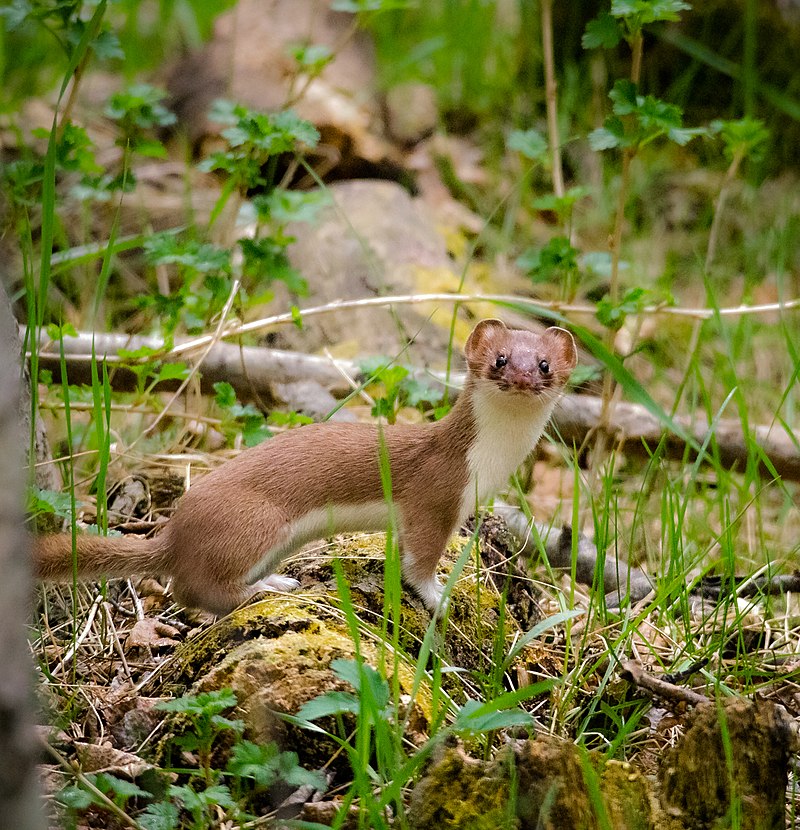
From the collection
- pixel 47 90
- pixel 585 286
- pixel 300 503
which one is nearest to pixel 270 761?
pixel 300 503

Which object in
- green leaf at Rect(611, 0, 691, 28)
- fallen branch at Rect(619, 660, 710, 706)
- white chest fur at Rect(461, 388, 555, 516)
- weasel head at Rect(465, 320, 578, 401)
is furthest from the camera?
green leaf at Rect(611, 0, 691, 28)

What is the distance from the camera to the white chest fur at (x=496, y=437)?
319 centimetres

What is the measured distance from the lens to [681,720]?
2.63 meters

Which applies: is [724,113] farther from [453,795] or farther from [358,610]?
[453,795]

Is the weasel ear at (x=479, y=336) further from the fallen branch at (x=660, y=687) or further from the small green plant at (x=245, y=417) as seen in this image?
the fallen branch at (x=660, y=687)

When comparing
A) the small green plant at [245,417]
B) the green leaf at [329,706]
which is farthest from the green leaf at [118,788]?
the small green plant at [245,417]

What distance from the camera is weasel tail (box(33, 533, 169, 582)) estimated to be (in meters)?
2.73

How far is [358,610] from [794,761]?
1.16m

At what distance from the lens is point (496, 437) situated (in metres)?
3.22

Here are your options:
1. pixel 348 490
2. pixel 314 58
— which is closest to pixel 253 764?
pixel 348 490

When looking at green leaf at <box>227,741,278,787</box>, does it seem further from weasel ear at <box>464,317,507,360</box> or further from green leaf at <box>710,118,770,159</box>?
green leaf at <box>710,118,770,159</box>

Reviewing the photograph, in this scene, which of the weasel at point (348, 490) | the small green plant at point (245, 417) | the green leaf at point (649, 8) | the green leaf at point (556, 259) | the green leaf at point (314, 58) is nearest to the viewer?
the weasel at point (348, 490)

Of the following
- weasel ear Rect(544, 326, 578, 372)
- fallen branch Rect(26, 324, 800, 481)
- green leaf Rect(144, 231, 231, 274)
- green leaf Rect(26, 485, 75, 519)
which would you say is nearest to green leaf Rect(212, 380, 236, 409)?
green leaf Rect(144, 231, 231, 274)

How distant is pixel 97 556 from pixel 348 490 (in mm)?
717
